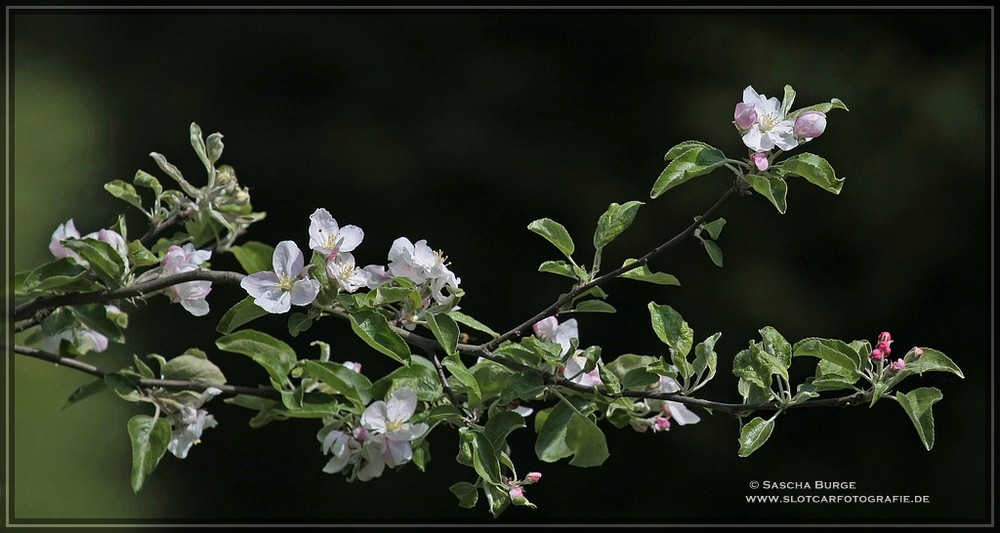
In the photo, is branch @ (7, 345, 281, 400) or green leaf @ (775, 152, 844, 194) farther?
branch @ (7, 345, 281, 400)

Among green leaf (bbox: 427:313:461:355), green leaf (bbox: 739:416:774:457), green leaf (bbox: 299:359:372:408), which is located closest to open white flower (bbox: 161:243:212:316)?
green leaf (bbox: 299:359:372:408)

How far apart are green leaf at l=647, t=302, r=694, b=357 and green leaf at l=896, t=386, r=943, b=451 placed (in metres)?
0.15

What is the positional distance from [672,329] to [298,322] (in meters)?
0.27

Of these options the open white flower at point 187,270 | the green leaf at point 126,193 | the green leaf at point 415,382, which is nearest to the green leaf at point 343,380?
the green leaf at point 415,382

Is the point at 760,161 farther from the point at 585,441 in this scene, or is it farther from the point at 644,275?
the point at 585,441

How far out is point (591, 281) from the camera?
76 cm

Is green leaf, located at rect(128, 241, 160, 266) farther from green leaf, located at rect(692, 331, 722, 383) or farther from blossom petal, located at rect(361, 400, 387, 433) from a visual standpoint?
green leaf, located at rect(692, 331, 722, 383)

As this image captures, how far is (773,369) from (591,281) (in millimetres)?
144

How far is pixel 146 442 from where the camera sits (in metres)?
0.82

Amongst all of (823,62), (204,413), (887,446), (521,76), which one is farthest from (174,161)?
(204,413)

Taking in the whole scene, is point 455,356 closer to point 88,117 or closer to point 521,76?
point 521,76

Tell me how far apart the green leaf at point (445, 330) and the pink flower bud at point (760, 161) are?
0.78ft

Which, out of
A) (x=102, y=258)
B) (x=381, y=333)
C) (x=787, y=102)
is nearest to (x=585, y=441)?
(x=381, y=333)

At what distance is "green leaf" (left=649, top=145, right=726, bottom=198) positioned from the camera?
71cm
